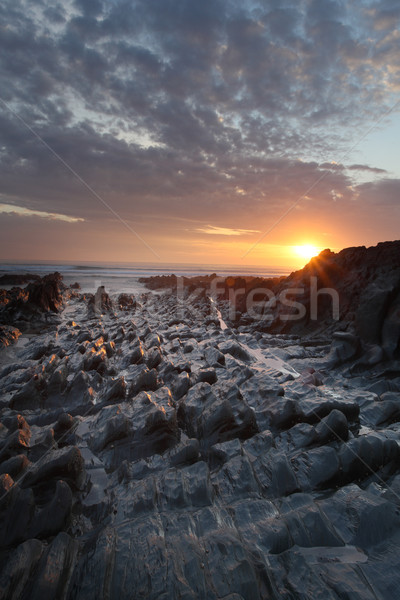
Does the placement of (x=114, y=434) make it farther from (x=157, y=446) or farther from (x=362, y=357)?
(x=362, y=357)

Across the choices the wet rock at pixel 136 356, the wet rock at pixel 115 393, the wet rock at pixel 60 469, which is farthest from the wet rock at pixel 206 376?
the wet rock at pixel 60 469

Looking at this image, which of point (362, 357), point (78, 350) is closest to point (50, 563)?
point (78, 350)

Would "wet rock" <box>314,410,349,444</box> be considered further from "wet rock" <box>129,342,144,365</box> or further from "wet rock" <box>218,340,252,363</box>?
"wet rock" <box>129,342,144,365</box>

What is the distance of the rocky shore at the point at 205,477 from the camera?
1839mm

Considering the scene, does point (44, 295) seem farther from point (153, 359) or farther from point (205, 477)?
point (205, 477)

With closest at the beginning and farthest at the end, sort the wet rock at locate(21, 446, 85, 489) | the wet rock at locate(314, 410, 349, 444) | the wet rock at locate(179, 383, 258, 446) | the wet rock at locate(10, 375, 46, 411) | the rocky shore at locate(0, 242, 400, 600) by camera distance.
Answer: the rocky shore at locate(0, 242, 400, 600), the wet rock at locate(21, 446, 85, 489), the wet rock at locate(314, 410, 349, 444), the wet rock at locate(179, 383, 258, 446), the wet rock at locate(10, 375, 46, 411)

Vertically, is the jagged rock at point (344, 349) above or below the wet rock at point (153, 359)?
above

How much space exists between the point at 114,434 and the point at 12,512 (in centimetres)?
127

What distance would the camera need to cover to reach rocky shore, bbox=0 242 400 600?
1839mm

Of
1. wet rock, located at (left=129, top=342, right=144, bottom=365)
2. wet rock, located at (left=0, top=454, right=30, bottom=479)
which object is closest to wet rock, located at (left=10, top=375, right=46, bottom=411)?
wet rock, located at (left=0, top=454, right=30, bottom=479)

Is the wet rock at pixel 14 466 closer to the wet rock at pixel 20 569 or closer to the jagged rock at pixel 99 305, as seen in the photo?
the wet rock at pixel 20 569

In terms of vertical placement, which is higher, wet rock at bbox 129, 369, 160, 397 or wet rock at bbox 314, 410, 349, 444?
wet rock at bbox 314, 410, 349, 444

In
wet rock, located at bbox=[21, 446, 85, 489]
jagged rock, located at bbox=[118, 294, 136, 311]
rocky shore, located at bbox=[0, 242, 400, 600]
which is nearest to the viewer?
rocky shore, located at bbox=[0, 242, 400, 600]

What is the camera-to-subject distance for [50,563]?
6.08ft
